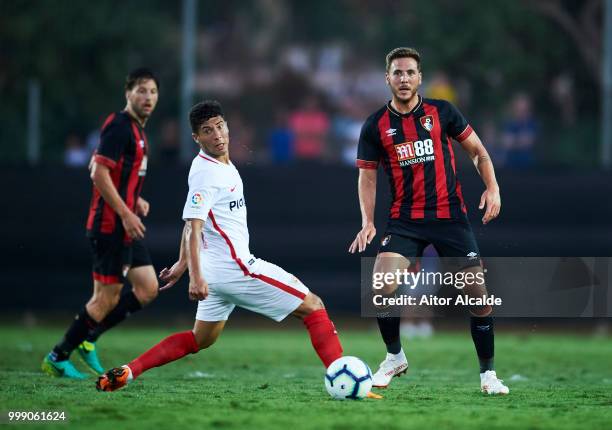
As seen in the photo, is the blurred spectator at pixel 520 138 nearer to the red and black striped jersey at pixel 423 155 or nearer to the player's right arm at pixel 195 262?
the red and black striped jersey at pixel 423 155

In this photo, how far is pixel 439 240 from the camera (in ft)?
29.7

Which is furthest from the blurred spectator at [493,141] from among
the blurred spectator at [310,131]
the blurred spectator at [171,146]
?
the blurred spectator at [171,146]

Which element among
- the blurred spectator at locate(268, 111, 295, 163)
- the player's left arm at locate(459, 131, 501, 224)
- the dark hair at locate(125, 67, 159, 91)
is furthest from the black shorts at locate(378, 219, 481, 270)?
the blurred spectator at locate(268, 111, 295, 163)

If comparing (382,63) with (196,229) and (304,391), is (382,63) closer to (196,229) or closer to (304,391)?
(304,391)

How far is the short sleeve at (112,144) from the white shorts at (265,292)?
2.37m

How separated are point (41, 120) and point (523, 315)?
8644mm

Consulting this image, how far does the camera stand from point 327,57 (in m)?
35.4

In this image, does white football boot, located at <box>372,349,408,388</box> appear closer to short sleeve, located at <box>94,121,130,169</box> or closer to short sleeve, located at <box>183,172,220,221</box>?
short sleeve, located at <box>183,172,220,221</box>

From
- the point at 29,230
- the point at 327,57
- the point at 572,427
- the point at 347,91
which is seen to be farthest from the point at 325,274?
the point at 327,57

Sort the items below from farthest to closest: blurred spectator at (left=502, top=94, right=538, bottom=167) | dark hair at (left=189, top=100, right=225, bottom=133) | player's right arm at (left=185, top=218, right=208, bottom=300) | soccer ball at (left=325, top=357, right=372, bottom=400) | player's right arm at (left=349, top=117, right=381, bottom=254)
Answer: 1. blurred spectator at (left=502, top=94, right=538, bottom=167)
2. player's right arm at (left=349, top=117, right=381, bottom=254)
3. dark hair at (left=189, top=100, right=225, bottom=133)
4. soccer ball at (left=325, top=357, right=372, bottom=400)
5. player's right arm at (left=185, top=218, right=208, bottom=300)

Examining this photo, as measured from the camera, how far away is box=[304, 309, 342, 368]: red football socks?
8250mm

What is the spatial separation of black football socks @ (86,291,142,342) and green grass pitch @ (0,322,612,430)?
1.81 feet

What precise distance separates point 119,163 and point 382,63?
16.7 metres

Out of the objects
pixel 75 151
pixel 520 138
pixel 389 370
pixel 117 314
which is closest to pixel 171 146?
pixel 75 151
